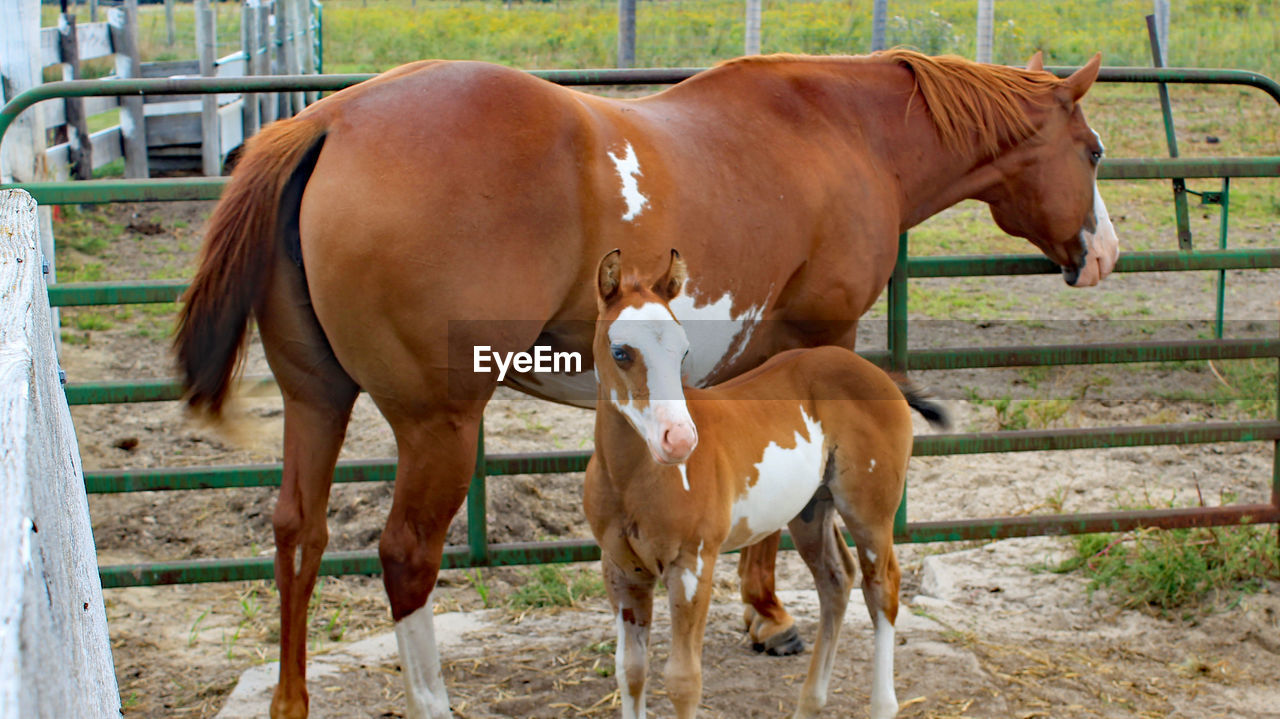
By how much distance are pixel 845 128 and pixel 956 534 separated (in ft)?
4.55

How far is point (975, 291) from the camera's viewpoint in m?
6.96

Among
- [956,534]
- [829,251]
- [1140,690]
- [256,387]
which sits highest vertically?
[829,251]

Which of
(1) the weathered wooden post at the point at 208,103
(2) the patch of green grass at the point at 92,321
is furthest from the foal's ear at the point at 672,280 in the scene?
(1) the weathered wooden post at the point at 208,103

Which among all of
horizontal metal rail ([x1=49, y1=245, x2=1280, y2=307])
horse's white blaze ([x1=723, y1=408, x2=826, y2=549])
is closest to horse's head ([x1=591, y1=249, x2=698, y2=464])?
horse's white blaze ([x1=723, y1=408, x2=826, y2=549])

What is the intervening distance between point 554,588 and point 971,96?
7.00ft

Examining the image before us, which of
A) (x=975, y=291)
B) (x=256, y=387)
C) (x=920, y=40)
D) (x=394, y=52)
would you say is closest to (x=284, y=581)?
(x=256, y=387)

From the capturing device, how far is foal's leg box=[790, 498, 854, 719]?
9.16 feet

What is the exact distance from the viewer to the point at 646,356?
2.13 metres

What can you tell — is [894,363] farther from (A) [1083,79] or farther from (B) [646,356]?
(B) [646,356]

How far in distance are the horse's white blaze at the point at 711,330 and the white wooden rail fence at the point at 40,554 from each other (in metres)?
1.67

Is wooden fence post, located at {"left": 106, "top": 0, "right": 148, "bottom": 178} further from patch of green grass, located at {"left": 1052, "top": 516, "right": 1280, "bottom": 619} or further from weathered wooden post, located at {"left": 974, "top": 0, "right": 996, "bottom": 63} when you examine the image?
patch of green grass, located at {"left": 1052, "top": 516, "right": 1280, "bottom": 619}

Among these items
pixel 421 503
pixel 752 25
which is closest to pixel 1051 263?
pixel 421 503

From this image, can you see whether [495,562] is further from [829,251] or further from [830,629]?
[829,251]

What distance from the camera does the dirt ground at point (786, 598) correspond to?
308 centimetres
